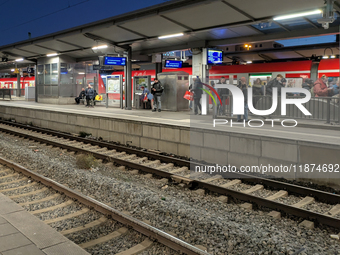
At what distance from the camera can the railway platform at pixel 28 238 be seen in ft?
12.6

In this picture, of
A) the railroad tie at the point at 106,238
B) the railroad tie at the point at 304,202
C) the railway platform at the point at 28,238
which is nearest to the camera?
the railway platform at the point at 28,238

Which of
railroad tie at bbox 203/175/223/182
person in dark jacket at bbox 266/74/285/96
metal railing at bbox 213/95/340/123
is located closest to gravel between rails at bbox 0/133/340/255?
railroad tie at bbox 203/175/223/182

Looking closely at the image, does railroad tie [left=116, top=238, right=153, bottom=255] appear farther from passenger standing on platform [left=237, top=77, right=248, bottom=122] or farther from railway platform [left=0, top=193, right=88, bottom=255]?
passenger standing on platform [left=237, top=77, right=248, bottom=122]

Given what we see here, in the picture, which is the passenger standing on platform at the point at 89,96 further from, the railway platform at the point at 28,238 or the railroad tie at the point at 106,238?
the railroad tie at the point at 106,238

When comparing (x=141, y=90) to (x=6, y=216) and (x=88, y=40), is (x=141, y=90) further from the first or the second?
(x=6, y=216)

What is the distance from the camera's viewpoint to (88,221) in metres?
5.23

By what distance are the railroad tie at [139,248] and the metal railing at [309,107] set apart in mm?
7342

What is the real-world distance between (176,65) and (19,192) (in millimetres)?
14087

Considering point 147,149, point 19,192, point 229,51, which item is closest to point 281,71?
point 229,51

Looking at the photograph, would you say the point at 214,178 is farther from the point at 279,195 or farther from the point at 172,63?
the point at 172,63

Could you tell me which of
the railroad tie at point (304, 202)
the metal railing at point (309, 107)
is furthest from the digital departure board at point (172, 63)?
the railroad tie at point (304, 202)

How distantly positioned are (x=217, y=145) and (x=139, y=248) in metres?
5.15

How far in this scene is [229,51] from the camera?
19.8 meters

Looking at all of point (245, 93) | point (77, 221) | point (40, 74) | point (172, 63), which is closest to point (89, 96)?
point (172, 63)
